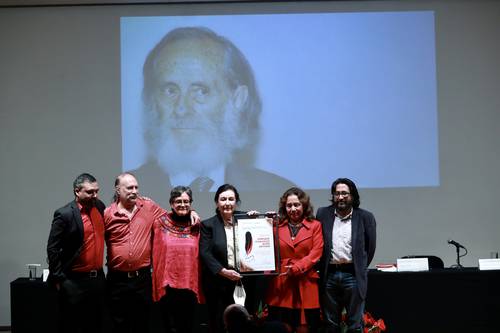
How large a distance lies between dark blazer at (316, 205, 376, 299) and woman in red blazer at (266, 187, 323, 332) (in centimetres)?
7

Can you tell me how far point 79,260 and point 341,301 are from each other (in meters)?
1.82

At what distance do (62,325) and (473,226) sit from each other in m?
4.69

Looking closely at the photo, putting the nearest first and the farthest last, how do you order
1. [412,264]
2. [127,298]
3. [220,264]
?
1. [220,264]
2. [127,298]
3. [412,264]

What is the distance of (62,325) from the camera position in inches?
176

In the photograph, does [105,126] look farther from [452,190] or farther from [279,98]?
[452,190]

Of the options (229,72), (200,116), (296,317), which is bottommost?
(296,317)

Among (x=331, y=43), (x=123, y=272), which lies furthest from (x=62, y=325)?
(x=331, y=43)

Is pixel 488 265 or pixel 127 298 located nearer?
pixel 127 298

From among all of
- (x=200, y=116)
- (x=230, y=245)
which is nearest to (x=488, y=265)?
(x=230, y=245)

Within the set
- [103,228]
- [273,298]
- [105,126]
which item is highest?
[105,126]

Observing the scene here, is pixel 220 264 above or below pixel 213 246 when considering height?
below

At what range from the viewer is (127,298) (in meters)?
4.49

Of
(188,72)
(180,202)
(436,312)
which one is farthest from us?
(188,72)

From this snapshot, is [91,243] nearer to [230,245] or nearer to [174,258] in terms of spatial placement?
A: [174,258]
